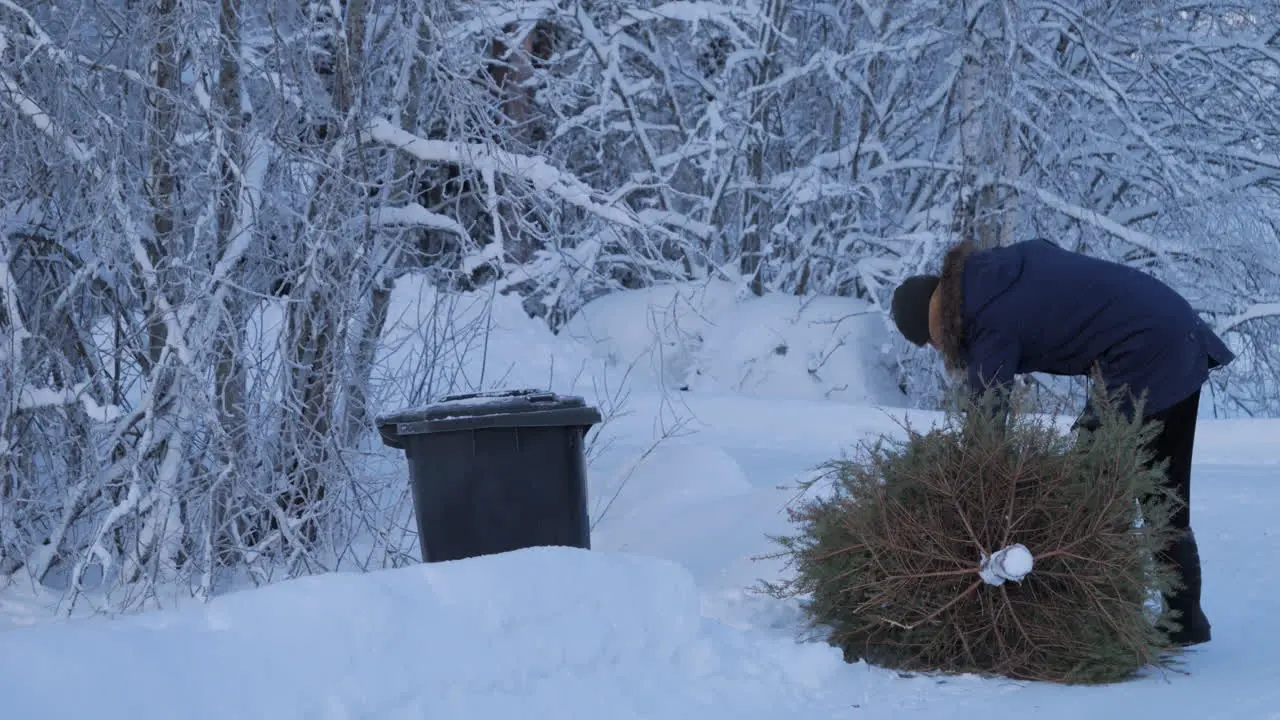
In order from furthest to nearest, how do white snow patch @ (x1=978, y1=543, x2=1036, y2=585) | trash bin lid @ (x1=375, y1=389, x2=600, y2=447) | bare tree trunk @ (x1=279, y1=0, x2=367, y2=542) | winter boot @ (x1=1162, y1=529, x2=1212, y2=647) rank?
bare tree trunk @ (x1=279, y1=0, x2=367, y2=542)
trash bin lid @ (x1=375, y1=389, x2=600, y2=447)
winter boot @ (x1=1162, y1=529, x2=1212, y2=647)
white snow patch @ (x1=978, y1=543, x2=1036, y2=585)

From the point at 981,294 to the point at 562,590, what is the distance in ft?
5.69

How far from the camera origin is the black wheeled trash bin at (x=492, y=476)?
4.98m

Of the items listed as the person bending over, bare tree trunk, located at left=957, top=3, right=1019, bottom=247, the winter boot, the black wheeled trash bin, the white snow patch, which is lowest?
the winter boot

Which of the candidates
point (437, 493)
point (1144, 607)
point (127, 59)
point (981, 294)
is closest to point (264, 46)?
point (127, 59)

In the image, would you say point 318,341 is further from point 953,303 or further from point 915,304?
point 953,303

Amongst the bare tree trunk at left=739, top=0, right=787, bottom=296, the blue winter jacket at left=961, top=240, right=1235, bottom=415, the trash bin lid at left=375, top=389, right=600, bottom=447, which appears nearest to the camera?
the blue winter jacket at left=961, top=240, right=1235, bottom=415

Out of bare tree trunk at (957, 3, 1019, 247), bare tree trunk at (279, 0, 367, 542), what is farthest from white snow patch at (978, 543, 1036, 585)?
bare tree trunk at (957, 3, 1019, 247)

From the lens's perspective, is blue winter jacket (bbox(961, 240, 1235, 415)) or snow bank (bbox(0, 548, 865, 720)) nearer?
snow bank (bbox(0, 548, 865, 720))

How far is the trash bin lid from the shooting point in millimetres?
4934

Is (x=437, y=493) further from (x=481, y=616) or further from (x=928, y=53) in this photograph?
(x=928, y=53)

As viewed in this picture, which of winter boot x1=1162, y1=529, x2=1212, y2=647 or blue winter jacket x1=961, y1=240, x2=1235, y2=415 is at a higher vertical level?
blue winter jacket x1=961, y1=240, x2=1235, y2=415

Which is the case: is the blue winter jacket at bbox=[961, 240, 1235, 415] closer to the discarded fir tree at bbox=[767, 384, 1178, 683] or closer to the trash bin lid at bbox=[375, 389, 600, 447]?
the discarded fir tree at bbox=[767, 384, 1178, 683]

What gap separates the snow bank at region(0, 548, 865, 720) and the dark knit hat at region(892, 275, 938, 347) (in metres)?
1.14

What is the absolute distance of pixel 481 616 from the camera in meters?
3.50
